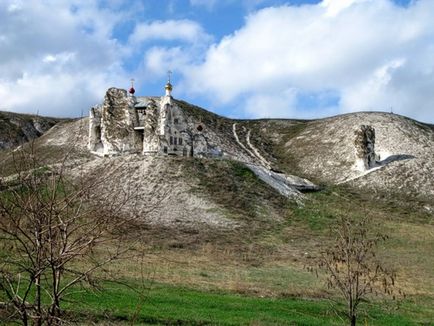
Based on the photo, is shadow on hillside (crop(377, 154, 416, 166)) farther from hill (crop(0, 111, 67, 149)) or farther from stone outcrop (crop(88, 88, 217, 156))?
hill (crop(0, 111, 67, 149))

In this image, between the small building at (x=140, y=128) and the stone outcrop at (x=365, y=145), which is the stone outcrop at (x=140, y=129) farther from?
the stone outcrop at (x=365, y=145)

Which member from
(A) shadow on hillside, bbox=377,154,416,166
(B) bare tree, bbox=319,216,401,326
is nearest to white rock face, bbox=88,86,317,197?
(A) shadow on hillside, bbox=377,154,416,166

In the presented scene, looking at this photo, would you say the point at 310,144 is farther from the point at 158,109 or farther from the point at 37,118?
the point at 37,118

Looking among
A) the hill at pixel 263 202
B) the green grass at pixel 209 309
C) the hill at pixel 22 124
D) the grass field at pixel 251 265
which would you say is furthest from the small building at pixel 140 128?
the green grass at pixel 209 309

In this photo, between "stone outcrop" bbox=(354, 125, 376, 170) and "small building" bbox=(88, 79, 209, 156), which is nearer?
"small building" bbox=(88, 79, 209, 156)

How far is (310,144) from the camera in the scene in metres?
88.9

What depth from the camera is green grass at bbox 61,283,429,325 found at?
1923 centimetres

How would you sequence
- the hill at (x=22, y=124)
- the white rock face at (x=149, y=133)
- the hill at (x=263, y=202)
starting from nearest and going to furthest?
the hill at (x=263, y=202)
the white rock face at (x=149, y=133)
the hill at (x=22, y=124)

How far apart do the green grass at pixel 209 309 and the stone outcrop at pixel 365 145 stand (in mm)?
49726

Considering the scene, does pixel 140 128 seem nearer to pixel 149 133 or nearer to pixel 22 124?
pixel 149 133

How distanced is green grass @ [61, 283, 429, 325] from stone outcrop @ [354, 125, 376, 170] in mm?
49726

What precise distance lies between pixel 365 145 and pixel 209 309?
56.1 m

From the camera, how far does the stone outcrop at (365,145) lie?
7300 centimetres

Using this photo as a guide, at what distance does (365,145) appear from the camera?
73.4m
